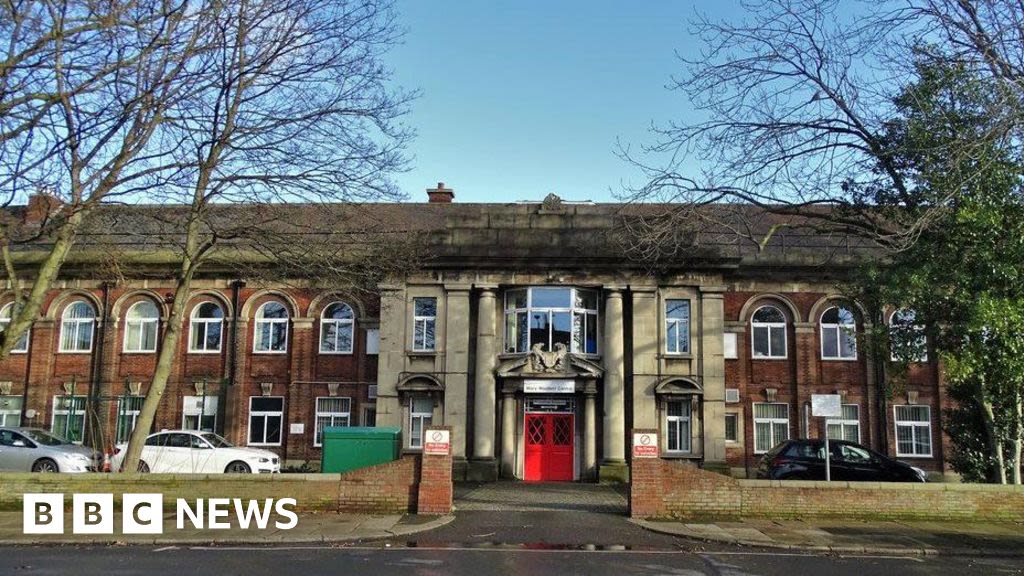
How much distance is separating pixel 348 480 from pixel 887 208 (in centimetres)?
1258

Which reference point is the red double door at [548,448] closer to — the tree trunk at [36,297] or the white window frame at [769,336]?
the white window frame at [769,336]

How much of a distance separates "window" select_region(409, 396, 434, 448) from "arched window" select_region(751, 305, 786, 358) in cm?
1098

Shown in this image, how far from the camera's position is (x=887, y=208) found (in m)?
18.0

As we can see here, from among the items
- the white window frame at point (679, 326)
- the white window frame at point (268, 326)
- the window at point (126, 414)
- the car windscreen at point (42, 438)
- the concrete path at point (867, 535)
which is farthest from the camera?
the white window frame at point (268, 326)

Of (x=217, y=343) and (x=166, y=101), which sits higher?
(x=166, y=101)

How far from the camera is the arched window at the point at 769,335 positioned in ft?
91.9

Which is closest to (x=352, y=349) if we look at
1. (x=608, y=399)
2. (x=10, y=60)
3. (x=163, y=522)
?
(x=608, y=399)

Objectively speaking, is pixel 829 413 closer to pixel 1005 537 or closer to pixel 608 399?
pixel 1005 537

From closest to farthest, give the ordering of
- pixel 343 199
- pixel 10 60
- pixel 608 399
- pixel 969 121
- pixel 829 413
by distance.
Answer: pixel 10 60, pixel 969 121, pixel 829 413, pixel 343 199, pixel 608 399

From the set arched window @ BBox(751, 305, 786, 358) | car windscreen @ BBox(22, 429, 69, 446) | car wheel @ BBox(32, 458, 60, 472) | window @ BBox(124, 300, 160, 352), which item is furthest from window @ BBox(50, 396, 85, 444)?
arched window @ BBox(751, 305, 786, 358)

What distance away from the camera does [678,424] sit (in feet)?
83.6

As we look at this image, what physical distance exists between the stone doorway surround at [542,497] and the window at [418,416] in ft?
10.4

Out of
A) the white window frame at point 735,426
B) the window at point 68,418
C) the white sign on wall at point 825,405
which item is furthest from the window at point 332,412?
the white sign on wall at point 825,405

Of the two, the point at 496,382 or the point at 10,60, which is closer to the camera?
the point at 10,60
